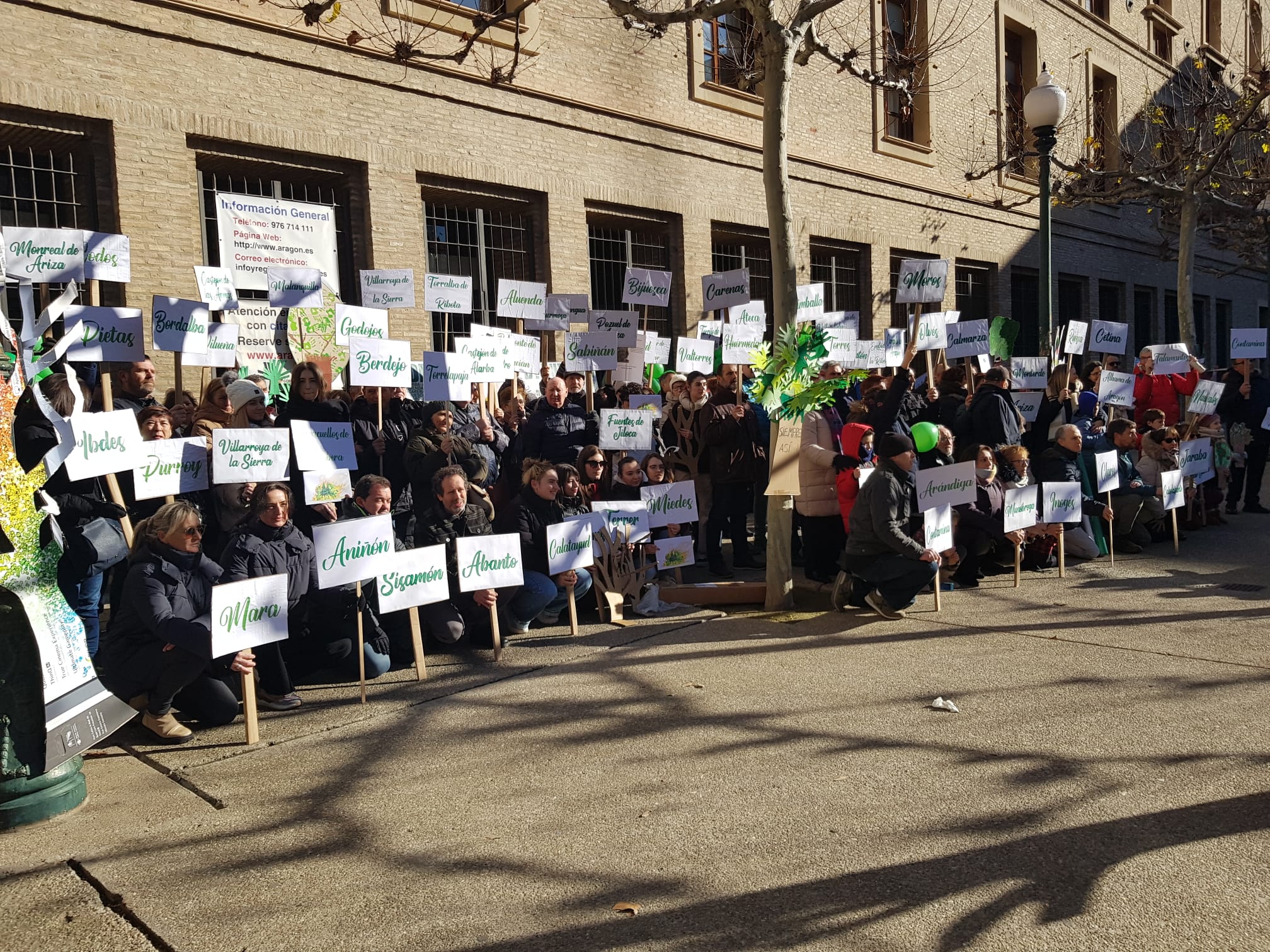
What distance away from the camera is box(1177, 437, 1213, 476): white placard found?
10742 millimetres

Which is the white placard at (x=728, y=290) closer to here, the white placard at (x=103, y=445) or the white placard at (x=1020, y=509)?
the white placard at (x=1020, y=509)

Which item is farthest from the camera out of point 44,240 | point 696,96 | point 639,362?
point 696,96

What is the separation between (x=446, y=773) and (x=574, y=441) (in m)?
4.46

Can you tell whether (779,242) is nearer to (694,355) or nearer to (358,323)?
(358,323)

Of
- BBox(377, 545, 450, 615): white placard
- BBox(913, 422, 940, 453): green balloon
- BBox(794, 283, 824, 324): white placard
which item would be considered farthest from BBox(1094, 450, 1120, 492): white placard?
BBox(377, 545, 450, 615): white placard

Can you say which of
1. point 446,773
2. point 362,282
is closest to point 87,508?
point 446,773

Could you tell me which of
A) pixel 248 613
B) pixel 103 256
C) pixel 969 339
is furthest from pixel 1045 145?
pixel 248 613

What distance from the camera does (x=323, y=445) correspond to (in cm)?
719

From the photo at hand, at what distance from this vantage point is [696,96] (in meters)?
16.3

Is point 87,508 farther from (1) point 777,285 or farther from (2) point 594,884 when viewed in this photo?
(1) point 777,285

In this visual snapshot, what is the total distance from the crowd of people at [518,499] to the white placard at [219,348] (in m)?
0.13

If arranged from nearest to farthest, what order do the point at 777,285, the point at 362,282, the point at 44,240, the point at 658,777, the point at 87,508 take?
the point at 658,777 → the point at 87,508 → the point at 44,240 → the point at 777,285 → the point at 362,282

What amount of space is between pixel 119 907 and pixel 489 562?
3389 mm

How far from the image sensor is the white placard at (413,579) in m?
6.24
